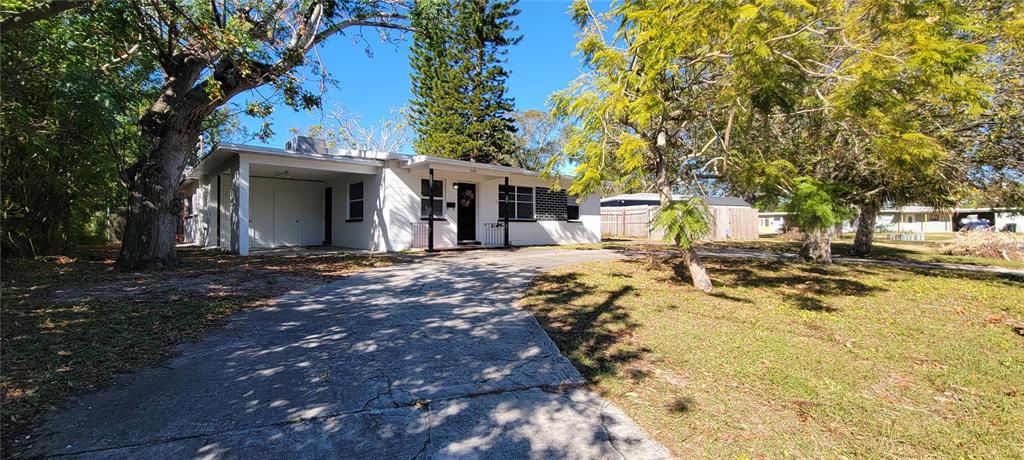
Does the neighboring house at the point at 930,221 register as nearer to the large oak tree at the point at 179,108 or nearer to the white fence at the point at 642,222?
the white fence at the point at 642,222

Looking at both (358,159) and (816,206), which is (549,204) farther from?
(816,206)

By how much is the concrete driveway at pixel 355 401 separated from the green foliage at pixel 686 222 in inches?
93.1

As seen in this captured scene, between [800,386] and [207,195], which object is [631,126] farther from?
[207,195]

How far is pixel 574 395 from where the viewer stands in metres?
3.18

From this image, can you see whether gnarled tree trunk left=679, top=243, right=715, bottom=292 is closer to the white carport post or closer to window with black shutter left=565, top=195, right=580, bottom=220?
window with black shutter left=565, top=195, right=580, bottom=220

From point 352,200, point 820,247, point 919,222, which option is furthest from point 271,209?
point 919,222

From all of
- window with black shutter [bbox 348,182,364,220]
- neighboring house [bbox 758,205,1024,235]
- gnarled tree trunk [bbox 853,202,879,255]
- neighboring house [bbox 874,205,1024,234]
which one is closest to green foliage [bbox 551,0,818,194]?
window with black shutter [bbox 348,182,364,220]

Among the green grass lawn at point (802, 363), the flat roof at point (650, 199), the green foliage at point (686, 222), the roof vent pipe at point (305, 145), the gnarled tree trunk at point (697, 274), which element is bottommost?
the green grass lawn at point (802, 363)

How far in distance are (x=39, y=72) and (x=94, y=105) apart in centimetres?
68

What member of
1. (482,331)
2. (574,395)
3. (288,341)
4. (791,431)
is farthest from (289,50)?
(791,431)

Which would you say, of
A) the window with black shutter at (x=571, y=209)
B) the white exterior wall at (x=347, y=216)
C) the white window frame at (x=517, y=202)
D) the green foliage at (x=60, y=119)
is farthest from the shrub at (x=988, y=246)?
the green foliage at (x=60, y=119)

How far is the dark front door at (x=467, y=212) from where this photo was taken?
48.9 ft

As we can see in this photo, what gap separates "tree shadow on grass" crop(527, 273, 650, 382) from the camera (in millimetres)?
3867

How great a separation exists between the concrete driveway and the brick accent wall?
1182cm
